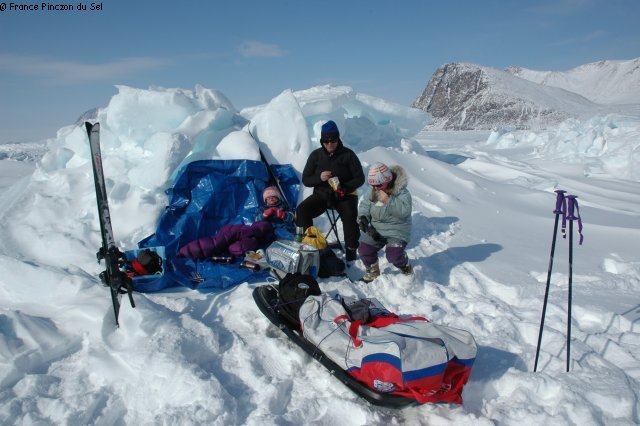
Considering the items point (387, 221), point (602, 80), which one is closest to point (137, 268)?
point (387, 221)

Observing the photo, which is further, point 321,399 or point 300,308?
point 300,308

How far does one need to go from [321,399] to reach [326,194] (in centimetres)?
273

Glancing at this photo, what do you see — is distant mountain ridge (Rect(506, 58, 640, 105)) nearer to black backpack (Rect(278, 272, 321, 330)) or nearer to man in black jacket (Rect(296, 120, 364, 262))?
man in black jacket (Rect(296, 120, 364, 262))

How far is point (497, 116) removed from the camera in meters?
82.8

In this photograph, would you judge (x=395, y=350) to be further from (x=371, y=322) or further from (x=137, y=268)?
(x=137, y=268)

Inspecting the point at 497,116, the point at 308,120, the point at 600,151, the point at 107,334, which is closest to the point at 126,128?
the point at 308,120

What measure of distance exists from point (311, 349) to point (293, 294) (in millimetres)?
560

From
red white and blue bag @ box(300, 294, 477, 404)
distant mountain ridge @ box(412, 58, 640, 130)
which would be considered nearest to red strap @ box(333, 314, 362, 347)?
red white and blue bag @ box(300, 294, 477, 404)

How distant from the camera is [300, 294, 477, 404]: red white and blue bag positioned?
2438 millimetres

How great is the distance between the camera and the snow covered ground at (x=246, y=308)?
2490 mm

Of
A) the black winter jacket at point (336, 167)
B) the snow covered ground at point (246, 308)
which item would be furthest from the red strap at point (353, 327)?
the black winter jacket at point (336, 167)

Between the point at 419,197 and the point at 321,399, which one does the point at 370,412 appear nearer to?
the point at 321,399

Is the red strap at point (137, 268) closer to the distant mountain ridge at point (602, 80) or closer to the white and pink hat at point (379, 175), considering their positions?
the white and pink hat at point (379, 175)

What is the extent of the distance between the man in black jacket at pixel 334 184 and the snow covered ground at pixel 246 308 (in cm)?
68
